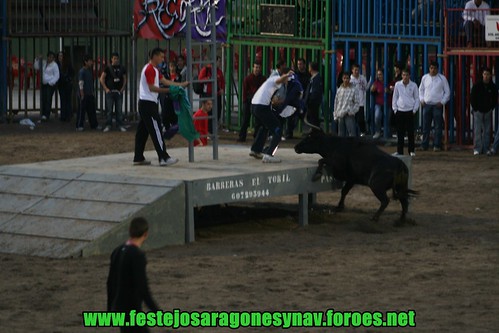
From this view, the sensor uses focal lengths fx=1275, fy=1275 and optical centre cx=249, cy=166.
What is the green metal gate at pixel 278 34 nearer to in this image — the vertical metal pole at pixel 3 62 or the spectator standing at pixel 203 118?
the vertical metal pole at pixel 3 62

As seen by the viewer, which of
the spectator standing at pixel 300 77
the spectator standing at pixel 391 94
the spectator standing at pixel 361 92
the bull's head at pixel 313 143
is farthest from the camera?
the spectator standing at pixel 300 77

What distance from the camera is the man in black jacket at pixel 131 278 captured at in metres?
8.89

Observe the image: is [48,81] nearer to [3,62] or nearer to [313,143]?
[3,62]

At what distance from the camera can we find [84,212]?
1469cm

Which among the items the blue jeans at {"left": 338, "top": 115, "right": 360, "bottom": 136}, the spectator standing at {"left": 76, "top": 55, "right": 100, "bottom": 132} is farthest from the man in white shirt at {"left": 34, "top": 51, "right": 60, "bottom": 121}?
the blue jeans at {"left": 338, "top": 115, "right": 360, "bottom": 136}

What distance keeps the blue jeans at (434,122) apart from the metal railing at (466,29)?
121cm

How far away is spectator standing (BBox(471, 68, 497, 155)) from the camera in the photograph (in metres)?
23.2

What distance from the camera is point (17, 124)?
3033 centimetres

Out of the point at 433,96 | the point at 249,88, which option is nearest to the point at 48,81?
the point at 249,88

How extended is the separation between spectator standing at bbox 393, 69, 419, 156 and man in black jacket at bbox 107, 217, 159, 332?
14.4 m

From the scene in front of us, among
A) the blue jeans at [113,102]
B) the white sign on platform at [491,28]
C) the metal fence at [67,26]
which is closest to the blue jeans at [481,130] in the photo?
the white sign on platform at [491,28]

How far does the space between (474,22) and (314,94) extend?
3.43 metres

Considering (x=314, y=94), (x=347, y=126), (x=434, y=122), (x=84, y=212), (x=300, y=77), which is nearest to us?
(x=84, y=212)

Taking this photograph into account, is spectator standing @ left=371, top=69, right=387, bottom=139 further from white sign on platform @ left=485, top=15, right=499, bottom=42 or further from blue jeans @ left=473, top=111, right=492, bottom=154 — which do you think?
white sign on platform @ left=485, top=15, right=499, bottom=42
